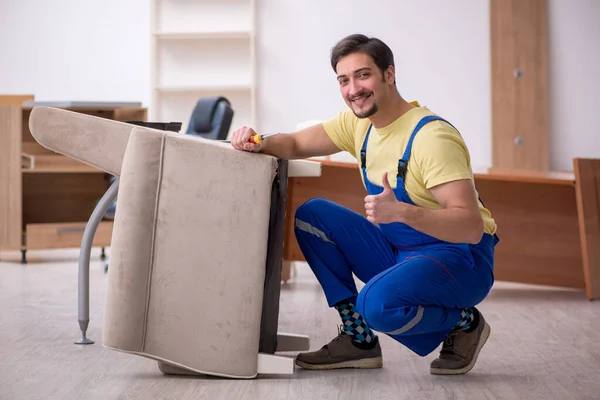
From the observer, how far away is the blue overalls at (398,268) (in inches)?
86.0

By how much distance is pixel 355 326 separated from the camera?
8.00ft

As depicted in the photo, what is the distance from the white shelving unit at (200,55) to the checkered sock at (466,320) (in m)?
5.18

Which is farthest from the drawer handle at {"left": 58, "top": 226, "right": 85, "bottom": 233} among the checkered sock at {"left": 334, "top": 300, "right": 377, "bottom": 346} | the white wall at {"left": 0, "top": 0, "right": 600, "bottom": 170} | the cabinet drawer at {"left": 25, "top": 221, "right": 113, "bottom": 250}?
the checkered sock at {"left": 334, "top": 300, "right": 377, "bottom": 346}

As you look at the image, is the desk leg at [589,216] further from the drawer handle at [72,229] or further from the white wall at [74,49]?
the white wall at [74,49]

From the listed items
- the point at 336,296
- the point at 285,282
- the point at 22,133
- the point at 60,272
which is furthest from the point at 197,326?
the point at 22,133

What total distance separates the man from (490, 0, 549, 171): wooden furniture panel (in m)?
4.78

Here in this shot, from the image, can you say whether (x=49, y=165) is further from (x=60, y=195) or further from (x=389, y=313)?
(x=389, y=313)

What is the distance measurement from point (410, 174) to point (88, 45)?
595cm

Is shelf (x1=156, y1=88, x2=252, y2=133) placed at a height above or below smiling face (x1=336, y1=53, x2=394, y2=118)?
above

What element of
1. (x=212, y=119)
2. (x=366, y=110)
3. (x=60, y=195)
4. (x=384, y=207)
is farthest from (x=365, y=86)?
(x=60, y=195)

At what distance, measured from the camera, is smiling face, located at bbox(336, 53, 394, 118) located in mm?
2281

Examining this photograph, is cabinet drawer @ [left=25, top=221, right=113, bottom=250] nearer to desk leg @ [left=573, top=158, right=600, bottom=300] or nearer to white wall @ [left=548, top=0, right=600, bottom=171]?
desk leg @ [left=573, top=158, right=600, bottom=300]

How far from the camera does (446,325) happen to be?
2283 mm

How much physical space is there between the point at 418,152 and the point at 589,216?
192 cm
